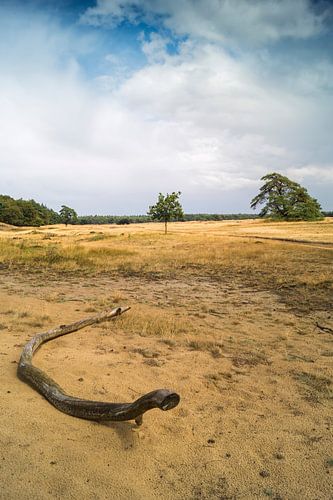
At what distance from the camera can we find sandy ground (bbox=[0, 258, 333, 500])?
2861mm

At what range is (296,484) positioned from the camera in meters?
2.89

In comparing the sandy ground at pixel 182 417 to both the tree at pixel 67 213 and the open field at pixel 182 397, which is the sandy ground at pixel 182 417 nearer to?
the open field at pixel 182 397

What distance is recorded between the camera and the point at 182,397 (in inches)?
169

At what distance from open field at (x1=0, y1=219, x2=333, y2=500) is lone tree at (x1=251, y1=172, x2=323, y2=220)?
166ft

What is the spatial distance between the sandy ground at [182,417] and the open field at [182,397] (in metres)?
0.01

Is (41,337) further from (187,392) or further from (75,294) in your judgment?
(75,294)


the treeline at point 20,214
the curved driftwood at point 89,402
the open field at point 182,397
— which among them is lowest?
the open field at point 182,397

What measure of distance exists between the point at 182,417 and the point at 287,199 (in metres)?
59.2

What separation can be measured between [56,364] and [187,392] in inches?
82.9

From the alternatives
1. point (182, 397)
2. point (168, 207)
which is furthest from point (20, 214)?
point (182, 397)

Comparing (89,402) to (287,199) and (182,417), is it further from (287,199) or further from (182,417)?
(287,199)

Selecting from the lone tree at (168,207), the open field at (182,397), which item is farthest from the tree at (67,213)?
the open field at (182,397)

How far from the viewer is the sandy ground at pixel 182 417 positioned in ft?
9.39

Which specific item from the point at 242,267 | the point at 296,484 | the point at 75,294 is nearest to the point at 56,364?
the point at 296,484
